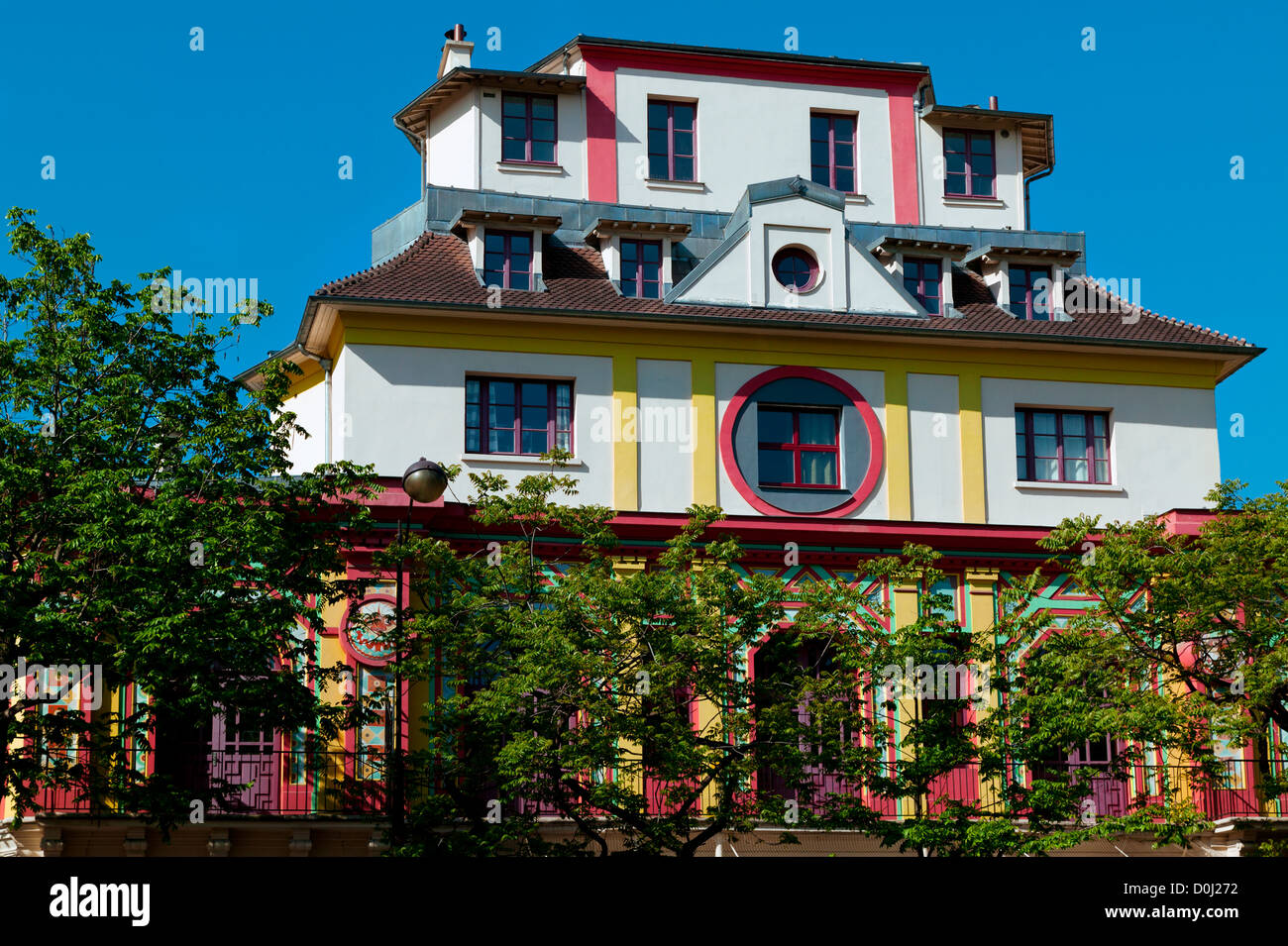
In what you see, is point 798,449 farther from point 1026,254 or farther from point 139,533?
point 139,533

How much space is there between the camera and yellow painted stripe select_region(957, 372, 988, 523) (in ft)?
121

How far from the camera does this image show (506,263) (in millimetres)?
37188

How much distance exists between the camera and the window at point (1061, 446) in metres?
37.8

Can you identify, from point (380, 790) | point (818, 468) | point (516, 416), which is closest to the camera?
point (380, 790)

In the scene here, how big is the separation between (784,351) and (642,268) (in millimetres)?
3144

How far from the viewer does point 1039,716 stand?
99.7ft

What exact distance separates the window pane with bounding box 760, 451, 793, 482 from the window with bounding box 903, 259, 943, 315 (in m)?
4.42

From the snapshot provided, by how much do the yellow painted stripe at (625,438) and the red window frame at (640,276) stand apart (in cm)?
174

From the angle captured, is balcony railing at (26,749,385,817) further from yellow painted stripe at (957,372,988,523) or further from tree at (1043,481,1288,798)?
yellow painted stripe at (957,372,988,523)

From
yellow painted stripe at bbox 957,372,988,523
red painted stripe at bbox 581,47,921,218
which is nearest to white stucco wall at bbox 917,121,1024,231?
red painted stripe at bbox 581,47,921,218

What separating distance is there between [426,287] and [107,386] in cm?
845


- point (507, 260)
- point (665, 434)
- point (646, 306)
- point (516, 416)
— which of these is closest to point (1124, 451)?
point (665, 434)

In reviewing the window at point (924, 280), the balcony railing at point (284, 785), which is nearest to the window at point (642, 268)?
the window at point (924, 280)
